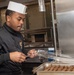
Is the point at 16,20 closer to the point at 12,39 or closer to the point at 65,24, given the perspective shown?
the point at 12,39

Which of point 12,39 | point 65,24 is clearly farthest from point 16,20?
point 65,24

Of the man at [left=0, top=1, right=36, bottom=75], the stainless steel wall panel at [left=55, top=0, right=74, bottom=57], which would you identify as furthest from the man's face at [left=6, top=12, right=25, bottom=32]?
the stainless steel wall panel at [left=55, top=0, right=74, bottom=57]

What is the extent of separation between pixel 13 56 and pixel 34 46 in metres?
1.57

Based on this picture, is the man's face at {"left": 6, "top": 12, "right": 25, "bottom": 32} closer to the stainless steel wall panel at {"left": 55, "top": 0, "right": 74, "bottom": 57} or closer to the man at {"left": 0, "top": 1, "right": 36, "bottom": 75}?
the man at {"left": 0, "top": 1, "right": 36, "bottom": 75}

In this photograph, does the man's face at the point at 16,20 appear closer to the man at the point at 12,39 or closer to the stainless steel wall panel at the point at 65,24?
the man at the point at 12,39

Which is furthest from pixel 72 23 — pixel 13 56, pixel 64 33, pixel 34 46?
pixel 13 56

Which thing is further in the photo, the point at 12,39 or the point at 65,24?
the point at 65,24

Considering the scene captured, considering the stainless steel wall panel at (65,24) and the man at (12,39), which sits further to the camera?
the stainless steel wall panel at (65,24)

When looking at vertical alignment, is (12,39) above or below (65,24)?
below

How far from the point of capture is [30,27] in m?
3.30

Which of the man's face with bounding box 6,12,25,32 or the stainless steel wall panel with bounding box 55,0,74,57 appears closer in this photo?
the man's face with bounding box 6,12,25,32

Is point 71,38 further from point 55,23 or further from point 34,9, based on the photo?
point 34,9

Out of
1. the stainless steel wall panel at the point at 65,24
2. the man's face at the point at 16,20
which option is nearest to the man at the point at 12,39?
the man's face at the point at 16,20

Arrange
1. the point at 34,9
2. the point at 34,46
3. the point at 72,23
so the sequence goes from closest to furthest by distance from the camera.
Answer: the point at 72,23 < the point at 34,46 < the point at 34,9
